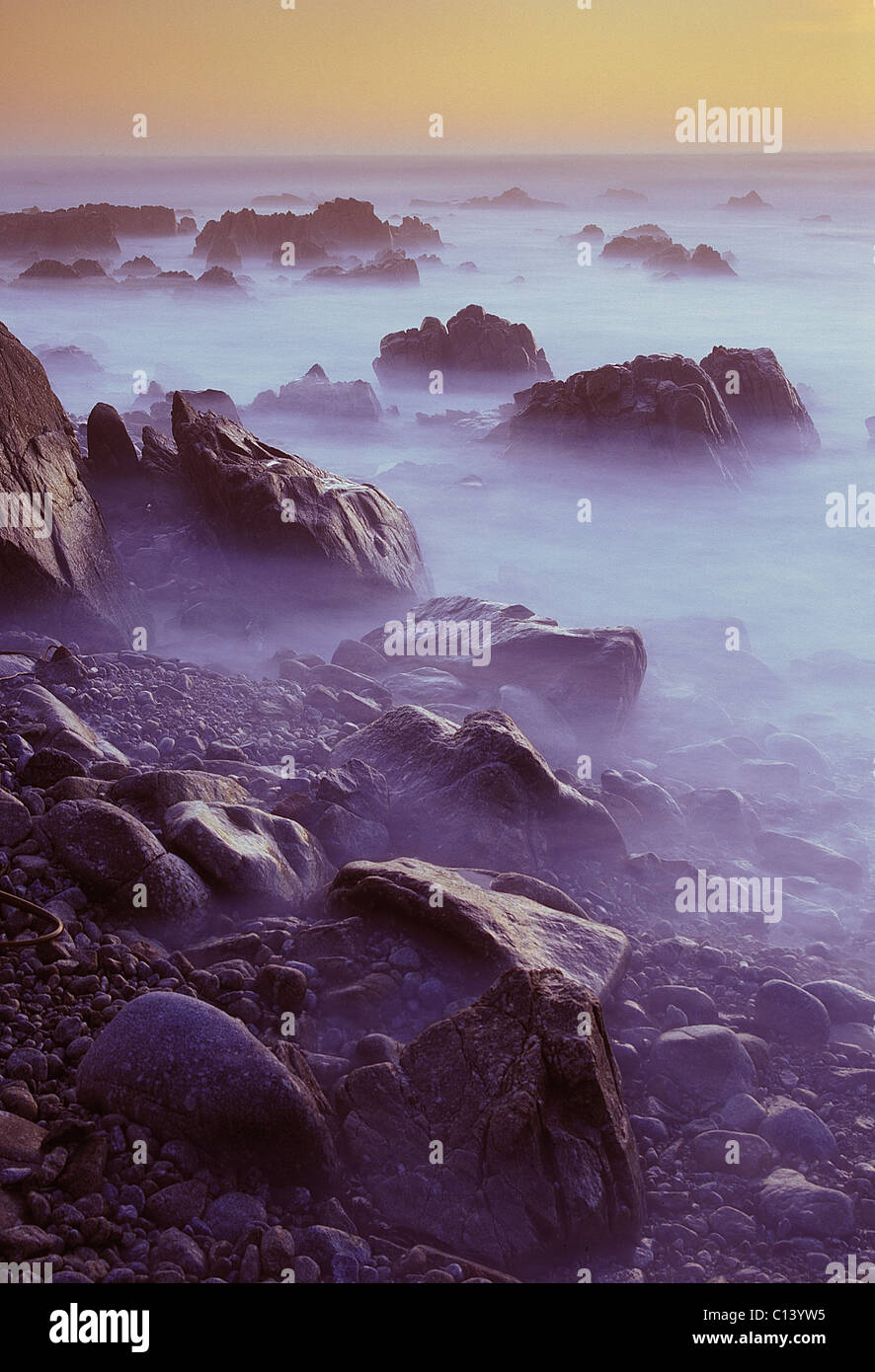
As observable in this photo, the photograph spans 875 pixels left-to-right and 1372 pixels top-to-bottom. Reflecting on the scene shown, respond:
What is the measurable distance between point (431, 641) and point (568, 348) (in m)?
45.3

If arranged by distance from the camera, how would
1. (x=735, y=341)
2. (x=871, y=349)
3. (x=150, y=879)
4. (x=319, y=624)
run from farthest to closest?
(x=735, y=341), (x=871, y=349), (x=319, y=624), (x=150, y=879)

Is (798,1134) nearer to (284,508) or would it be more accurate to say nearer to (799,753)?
(799,753)

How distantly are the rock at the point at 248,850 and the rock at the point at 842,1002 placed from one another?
127 inches

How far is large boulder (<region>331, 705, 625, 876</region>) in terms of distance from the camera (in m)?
7.59

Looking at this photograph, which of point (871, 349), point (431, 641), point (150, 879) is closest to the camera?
point (150, 879)

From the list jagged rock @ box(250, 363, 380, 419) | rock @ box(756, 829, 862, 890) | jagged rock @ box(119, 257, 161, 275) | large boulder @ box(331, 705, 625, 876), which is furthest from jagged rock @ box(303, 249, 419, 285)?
large boulder @ box(331, 705, 625, 876)

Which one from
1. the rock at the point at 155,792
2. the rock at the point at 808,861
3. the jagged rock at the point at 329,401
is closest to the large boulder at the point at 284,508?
the rock at the point at 808,861

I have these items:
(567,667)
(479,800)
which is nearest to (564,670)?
(567,667)

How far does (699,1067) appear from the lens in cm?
589

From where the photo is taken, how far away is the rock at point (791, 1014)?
6453 millimetres

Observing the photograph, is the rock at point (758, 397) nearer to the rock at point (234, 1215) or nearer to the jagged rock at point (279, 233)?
the rock at point (234, 1215)

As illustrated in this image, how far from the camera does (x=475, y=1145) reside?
15.4ft

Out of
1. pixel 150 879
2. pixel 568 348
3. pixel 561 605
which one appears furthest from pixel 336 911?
pixel 568 348

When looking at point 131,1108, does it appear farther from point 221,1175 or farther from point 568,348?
point 568,348
